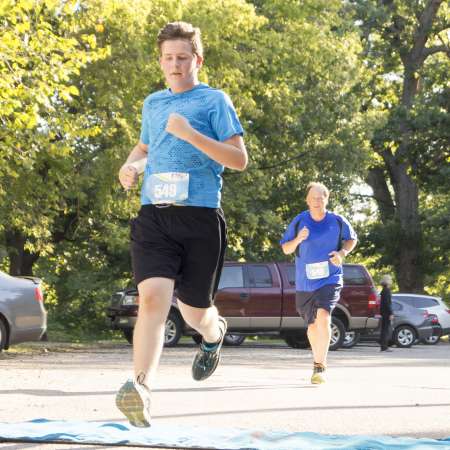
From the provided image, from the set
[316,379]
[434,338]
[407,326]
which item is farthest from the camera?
[434,338]

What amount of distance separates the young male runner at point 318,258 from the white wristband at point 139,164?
4787 mm

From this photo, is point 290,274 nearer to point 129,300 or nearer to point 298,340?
point 298,340

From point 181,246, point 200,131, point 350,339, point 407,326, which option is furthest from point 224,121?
point 407,326

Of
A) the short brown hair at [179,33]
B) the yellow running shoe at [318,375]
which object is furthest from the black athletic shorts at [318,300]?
the short brown hair at [179,33]

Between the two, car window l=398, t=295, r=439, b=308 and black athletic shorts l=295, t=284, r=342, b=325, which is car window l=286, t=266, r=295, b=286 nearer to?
car window l=398, t=295, r=439, b=308

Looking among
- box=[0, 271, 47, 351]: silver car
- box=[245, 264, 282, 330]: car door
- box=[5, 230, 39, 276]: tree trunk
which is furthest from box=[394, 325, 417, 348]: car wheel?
box=[0, 271, 47, 351]: silver car

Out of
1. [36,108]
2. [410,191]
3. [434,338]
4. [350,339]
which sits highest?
[410,191]

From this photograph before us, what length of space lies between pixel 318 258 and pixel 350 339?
14249 millimetres

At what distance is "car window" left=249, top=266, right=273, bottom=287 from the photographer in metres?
23.5

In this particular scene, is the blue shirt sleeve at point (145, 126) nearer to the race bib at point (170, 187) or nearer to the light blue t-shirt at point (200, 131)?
the light blue t-shirt at point (200, 131)

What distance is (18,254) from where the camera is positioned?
28.9 metres

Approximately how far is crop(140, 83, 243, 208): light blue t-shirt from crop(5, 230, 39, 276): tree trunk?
21.7 metres

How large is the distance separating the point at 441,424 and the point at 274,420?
1.09 meters

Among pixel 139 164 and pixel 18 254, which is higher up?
pixel 139 164
